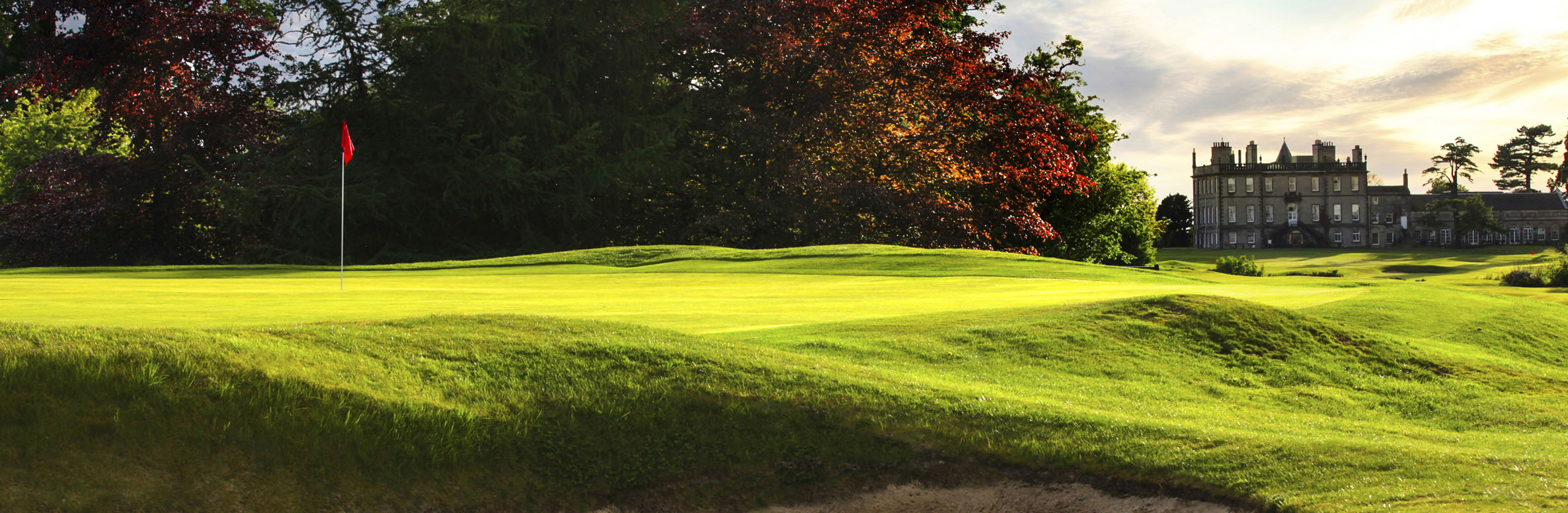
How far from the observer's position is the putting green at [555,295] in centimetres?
1069

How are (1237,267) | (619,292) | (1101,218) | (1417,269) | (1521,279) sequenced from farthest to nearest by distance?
(1417,269) → (1521,279) → (1237,267) → (1101,218) → (619,292)

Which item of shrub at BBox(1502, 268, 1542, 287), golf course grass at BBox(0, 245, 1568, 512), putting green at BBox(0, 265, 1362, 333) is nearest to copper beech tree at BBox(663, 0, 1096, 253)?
putting green at BBox(0, 265, 1362, 333)

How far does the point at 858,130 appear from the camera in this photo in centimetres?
2928

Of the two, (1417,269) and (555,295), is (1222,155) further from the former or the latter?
(555,295)

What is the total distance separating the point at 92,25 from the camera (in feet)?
90.4

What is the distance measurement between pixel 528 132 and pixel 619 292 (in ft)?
51.6

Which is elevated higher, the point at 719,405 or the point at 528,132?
the point at 528,132

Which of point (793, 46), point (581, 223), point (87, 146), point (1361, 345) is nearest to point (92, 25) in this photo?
point (87, 146)

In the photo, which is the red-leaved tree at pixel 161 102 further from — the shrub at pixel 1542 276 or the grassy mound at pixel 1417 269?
the grassy mound at pixel 1417 269

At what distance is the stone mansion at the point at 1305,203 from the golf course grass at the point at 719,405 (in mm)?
119622

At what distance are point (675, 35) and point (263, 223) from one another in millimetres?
12175

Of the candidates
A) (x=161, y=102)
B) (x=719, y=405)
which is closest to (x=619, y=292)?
(x=719, y=405)

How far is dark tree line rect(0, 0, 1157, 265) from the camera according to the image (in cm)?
2795

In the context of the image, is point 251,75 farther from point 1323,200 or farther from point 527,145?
point 1323,200
